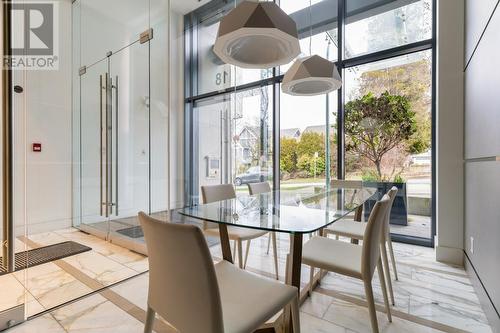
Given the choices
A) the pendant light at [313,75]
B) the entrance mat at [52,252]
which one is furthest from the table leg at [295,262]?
the entrance mat at [52,252]

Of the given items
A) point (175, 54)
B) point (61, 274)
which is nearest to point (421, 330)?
point (61, 274)

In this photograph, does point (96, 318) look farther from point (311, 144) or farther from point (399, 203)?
point (399, 203)

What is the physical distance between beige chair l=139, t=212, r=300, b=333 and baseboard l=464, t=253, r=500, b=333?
133 centimetres

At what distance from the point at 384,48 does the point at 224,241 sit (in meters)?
3.33

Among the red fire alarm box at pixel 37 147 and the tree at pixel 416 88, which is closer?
the tree at pixel 416 88

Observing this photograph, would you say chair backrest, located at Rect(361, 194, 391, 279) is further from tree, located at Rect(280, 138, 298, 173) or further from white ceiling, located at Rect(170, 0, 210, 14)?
white ceiling, located at Rect(170, 0, 210, 14)

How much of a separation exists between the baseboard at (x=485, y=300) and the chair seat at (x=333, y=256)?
33.5 inches

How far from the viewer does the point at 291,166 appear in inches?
167

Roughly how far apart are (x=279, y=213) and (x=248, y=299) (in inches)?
26.7

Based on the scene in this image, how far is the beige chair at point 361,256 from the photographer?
1357 millimetres

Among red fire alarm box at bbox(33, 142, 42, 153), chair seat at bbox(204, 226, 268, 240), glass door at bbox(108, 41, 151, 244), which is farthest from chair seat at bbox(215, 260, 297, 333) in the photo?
red fire alarm box at bbox(33, 142, 42, 153)

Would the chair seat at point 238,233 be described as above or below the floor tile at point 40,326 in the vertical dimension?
above

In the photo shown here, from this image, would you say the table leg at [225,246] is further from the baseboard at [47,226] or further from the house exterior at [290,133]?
the baseboard at [47,226]

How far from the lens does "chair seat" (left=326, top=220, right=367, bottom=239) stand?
2.23 metres
